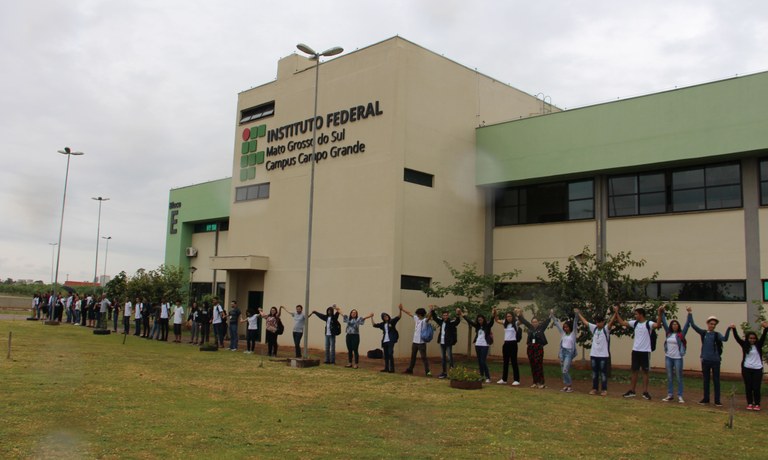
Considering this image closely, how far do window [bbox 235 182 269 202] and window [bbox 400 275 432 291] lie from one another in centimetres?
902

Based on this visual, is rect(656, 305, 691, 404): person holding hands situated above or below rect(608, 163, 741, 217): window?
below

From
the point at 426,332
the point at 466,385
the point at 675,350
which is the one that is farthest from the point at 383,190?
the point at 675,350

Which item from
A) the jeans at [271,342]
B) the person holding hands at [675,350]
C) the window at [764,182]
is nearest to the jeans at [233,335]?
the jeans at [271,342]

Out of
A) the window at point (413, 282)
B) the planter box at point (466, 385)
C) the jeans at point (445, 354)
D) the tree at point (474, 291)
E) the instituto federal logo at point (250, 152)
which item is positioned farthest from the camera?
the instituto federal logo at point (250, 152)

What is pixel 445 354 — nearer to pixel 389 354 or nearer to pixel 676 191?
pixel 389 354

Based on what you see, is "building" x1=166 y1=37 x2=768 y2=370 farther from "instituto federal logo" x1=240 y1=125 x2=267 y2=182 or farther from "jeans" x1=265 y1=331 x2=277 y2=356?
"jeans" x1=265 y1=331 x2=277 y2=356

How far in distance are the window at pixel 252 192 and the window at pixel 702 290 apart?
16.8 m

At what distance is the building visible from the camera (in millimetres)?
21391

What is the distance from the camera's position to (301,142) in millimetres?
28297

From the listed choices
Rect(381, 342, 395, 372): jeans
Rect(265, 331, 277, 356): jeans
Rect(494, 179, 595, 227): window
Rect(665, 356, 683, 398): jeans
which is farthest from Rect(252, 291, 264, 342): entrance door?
Rect(665, 356, 683, 398): jeans

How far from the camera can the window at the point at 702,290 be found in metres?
21.1

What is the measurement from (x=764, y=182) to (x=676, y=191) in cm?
272

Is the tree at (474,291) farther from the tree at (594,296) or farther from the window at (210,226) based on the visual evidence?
the window at (210,226)

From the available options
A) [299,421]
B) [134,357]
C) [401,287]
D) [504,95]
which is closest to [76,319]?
[134,357]
